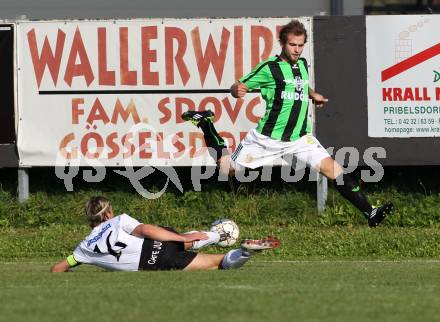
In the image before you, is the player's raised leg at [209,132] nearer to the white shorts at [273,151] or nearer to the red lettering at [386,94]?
the white shorts at [273,151]

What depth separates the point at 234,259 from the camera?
1215 cm

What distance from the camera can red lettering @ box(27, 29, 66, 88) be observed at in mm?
16703

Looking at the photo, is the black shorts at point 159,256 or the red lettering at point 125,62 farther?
the red lettering at point 125,62

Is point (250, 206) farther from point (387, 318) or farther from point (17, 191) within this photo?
point (387, 318)

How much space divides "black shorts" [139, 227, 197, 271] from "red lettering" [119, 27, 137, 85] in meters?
4.97

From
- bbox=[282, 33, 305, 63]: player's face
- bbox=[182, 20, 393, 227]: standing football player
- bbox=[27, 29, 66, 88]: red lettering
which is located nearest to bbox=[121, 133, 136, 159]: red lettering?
bbox=[27, 29, 66, 88]: red lettering

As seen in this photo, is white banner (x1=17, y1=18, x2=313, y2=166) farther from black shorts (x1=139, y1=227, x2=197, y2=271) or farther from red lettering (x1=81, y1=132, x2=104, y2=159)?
black shorts (x1=139, y1=227, x2=197, y2=271)

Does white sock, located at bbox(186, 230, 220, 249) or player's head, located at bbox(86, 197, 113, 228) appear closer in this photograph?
player's head, located at bbox(86, 197, 113, 228)

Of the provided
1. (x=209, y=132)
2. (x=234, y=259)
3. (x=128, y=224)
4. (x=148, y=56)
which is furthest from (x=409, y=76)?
(x=128, y=224)

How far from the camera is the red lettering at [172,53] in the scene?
54.5 feet

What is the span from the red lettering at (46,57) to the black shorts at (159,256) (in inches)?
209

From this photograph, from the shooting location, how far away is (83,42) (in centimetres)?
1672

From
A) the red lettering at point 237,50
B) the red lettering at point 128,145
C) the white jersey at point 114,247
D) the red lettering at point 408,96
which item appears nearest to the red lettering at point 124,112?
the red lettering at point 128,145

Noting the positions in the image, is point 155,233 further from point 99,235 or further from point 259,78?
point 259,78
